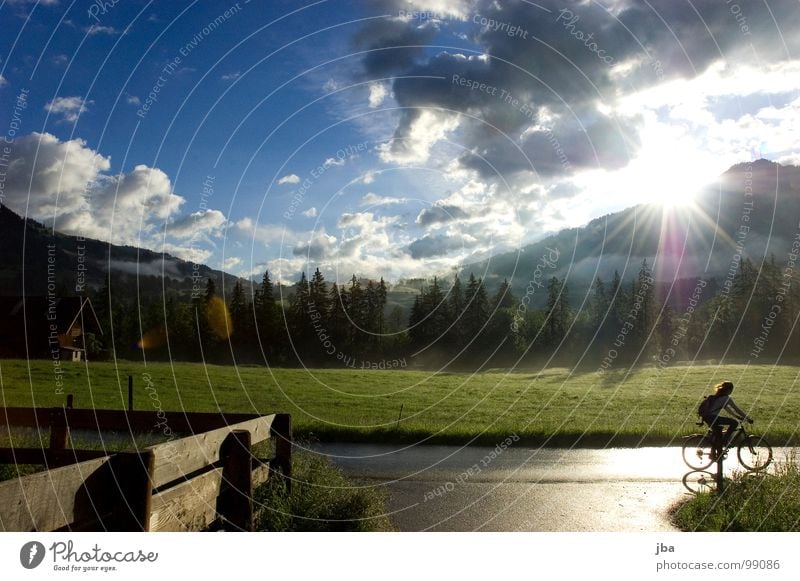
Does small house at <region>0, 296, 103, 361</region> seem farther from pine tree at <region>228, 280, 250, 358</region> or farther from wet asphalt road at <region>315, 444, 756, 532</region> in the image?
wet asphalt road at <region>315, 444, 756, 532</region>

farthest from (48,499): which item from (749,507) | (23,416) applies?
(749,507)

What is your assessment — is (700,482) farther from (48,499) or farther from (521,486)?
(48,499)

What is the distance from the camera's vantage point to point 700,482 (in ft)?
45.5

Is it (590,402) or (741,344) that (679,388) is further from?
(741,344)

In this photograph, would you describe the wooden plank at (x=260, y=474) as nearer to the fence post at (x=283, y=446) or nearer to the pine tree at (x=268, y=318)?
the fence post at (x=283, y=446)

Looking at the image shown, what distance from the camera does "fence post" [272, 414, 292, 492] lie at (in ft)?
33.9

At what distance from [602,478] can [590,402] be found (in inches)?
1012

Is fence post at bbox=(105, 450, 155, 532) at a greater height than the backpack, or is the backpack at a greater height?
the backpack

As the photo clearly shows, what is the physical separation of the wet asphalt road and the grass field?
4.34m

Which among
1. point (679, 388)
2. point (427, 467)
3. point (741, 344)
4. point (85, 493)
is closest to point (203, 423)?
point (85, 493)

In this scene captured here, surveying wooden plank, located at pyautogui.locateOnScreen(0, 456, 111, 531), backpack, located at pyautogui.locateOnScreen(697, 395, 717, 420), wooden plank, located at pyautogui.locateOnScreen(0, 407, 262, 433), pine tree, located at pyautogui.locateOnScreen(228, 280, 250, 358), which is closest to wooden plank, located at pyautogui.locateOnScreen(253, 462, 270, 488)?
wooden plank, located at pyautogui.locateOnScreen(0, 407, 262, 433)

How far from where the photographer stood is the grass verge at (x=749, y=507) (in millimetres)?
9391

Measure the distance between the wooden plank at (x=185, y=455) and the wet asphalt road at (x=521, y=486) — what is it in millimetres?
3945

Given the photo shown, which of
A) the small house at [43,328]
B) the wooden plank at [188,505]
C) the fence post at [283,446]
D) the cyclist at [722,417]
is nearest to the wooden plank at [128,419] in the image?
the fence post at [283,446]
